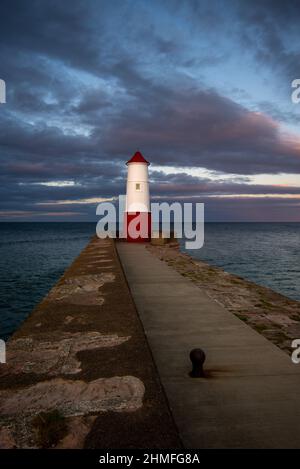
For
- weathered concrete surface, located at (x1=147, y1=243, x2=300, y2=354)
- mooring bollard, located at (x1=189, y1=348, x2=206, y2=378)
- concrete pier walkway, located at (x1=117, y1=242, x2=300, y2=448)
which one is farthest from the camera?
weathered concrete surface, located at (x1=147, y1=243, x2=300, y2=354)

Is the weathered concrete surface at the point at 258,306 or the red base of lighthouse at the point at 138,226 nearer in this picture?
the weathered concrete surface at the point at 258,306

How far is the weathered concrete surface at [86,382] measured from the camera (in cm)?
271

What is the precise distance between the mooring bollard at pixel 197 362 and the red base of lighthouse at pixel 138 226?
17459 mm

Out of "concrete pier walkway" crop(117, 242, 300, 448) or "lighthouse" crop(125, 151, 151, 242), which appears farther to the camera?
"lighthouse" crop(125, 151, 151, 242)

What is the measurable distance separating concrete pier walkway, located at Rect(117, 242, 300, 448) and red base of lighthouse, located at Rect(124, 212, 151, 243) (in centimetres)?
1449

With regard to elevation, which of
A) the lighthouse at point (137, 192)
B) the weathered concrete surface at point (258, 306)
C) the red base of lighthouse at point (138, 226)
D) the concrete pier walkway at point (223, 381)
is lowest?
the weathered concrete surface at point (258, 306)

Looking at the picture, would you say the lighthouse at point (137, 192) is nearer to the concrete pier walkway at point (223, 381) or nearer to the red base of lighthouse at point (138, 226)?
the red base of lighthouse at point (138, 226)

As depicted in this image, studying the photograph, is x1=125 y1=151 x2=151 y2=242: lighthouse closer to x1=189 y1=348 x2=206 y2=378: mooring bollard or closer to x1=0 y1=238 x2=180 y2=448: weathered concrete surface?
x1=0 y1=238 x2=180 y2=448: weathered concrete surface

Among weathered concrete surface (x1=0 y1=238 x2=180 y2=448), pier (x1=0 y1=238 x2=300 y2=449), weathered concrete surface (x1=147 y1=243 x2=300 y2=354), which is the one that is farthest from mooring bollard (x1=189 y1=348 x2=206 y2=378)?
weathered concrete surface (x1=147 y1=243 x2=300 y2=354)

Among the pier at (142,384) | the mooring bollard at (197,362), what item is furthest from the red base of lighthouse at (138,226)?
the mooring bollard at (197,362)

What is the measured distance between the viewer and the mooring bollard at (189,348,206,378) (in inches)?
148

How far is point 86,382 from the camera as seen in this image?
3584 millimetres

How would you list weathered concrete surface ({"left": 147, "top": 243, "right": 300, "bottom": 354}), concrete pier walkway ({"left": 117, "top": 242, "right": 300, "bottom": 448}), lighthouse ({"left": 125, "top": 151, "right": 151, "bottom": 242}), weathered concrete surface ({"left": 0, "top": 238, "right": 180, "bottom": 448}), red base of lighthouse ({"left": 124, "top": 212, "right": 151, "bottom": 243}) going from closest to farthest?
weathered concrete surface ({"left": 0, "top": 238, "right": 180, "bottom": 448})
concrete pier walkway ({"left": 117, "top": 242, "right": 300, "bottom": 448})
weathered concrete surface ({"left": 147, "top": 243, "right": 300, "bottom": 354})
lighthouse ({"left": 125, "top": 151, "right": 151, "bottom": 242})
red base of lighthouse ({"left": 124, "top": 212, "right": 151, "bottom": 243})
